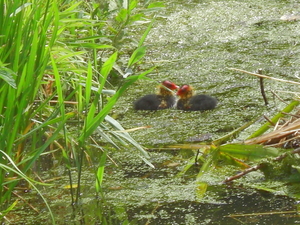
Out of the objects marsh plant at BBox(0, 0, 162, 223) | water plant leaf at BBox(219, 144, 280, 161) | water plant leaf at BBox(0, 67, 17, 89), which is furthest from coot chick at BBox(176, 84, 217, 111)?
water plant leaf at BBox(0, 67, 17, 89)

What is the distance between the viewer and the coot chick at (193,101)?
433 centimetres

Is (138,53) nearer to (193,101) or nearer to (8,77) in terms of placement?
(8,77)

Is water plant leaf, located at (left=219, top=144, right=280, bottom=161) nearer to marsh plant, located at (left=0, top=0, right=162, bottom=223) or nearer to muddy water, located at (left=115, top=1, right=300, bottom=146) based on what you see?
muddy water, located at (left=115, top=1, right=300, bottom=146)

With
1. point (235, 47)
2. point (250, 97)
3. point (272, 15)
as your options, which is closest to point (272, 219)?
point (250, 97)

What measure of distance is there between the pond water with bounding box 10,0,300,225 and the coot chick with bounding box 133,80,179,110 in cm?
6

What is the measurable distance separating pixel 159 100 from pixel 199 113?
12.3 inches

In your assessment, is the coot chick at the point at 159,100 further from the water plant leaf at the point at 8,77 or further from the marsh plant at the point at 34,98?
the water plant leaf at the point at 8,77

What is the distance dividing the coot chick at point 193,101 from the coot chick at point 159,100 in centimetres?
8

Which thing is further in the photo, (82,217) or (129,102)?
(129,102)

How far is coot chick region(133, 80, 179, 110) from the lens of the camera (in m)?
4.44

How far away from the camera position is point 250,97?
14.7 ft

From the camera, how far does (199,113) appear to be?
4.38 m

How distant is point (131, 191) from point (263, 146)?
0.68 m

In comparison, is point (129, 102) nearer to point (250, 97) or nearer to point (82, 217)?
point (250, 97)
